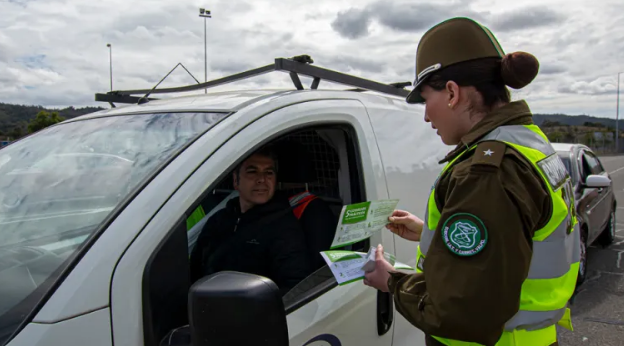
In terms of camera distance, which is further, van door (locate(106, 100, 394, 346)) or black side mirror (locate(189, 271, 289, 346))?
van door (locate(106, 100, 394, 346))

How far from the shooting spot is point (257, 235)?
2.23m

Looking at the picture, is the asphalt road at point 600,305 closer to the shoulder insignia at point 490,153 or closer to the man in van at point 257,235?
the man in van at point 257,235

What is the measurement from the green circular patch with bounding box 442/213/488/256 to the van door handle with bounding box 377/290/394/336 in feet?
2.80

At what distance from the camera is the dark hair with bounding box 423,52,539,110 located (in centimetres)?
135

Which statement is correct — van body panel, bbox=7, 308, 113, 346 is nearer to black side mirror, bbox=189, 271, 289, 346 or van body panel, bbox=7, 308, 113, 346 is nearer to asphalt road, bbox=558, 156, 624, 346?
black side mirror, bbox=189, 271, 289, 346

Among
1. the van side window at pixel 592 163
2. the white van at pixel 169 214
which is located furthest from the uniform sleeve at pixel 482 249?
the van side window at pixel 592 163

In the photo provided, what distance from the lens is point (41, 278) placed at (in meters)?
1.25

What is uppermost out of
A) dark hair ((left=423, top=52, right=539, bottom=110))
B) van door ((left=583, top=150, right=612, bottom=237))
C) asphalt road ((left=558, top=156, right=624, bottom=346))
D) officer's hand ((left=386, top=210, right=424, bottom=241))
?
dark hair ((left=423, top=52, right=539, bottom=110))

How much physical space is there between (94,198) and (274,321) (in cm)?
73

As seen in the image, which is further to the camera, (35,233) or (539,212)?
(35,233)

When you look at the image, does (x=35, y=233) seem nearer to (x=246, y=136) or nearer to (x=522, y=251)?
(x=246, y=136)

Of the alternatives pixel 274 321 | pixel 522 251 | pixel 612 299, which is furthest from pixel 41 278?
pixel 612 299

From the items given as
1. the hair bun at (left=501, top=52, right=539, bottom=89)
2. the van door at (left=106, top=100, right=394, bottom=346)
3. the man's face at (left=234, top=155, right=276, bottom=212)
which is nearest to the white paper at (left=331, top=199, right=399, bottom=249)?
the van door at (left=106, top=100, right=394, bottom=346)

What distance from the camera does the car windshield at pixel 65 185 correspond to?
1.27m
